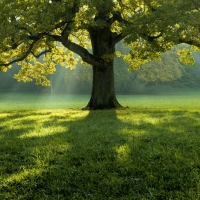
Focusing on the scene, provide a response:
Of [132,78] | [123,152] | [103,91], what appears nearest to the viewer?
[123,152]

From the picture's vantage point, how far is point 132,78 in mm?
68312

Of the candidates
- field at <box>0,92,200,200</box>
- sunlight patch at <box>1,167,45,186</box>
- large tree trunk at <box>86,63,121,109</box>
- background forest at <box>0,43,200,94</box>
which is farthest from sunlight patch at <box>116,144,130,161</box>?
background forest at <box>0,43,200,94</box>

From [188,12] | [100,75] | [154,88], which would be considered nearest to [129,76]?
[154,88]

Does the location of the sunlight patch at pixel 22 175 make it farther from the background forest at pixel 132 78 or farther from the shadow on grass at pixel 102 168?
the background forest at pixel 132 78

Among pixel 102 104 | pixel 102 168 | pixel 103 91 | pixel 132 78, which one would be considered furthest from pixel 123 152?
pixel 132 78

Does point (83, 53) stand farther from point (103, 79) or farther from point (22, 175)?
point (22, 175)

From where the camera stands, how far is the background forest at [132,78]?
63.3m

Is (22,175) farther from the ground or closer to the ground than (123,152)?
closer to the ground

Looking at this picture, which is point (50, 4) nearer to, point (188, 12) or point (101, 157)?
point (188, 12)

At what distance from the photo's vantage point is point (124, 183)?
5711 mm

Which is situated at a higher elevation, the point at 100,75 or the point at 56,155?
the point at 100,75

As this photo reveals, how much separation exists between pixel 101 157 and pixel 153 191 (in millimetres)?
2091

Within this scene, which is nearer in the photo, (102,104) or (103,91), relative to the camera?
(102,104)

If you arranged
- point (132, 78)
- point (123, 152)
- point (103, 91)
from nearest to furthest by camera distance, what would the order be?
point (123, 152) < point (103, 91) < point (132, 78)
